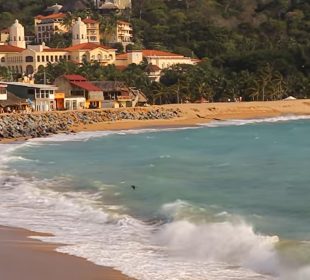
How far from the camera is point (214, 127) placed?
5297 centimetres

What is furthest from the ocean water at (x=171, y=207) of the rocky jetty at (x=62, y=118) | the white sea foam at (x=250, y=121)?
the white sea foam at (x=250, y=121)

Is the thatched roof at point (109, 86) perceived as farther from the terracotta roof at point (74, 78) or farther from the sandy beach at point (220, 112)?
the sandy beach at point (220, 112)

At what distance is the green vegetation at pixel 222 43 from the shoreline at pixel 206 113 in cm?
603

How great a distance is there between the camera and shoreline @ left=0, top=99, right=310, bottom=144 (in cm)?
5209

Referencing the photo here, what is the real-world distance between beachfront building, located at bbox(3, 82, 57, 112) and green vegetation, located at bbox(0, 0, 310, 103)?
14387 mm

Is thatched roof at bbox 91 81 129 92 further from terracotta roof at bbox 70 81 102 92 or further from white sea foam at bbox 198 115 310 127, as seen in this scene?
white sea foam at bbox 198 115 310 127

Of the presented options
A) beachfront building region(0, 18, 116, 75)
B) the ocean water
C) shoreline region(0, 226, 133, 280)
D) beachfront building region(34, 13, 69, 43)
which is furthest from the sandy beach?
beachfront building region(34, 13, 69, 43)

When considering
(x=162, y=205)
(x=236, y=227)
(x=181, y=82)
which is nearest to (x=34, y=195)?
(x=162, y=205)

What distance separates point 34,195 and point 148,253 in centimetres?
717

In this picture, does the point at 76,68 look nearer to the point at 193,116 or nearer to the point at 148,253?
the point at 193,116

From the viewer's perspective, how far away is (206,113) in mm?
61906

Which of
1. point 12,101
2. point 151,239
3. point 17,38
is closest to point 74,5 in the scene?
point 17,38

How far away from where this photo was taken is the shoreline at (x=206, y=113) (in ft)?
171

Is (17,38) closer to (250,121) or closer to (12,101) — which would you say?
(12,101)
